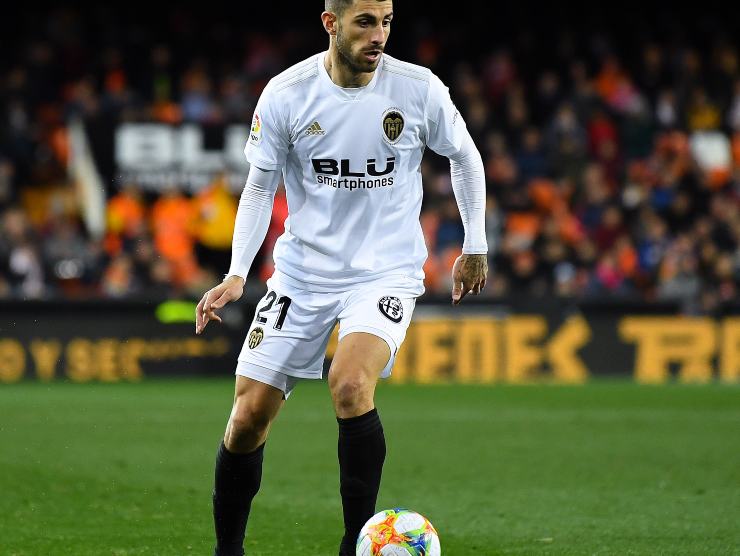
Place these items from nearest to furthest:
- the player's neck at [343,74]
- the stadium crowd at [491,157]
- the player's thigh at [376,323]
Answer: the player's thigh at [376,323] → the player's neck at [343,74] → the stadium crowd at [491,157]

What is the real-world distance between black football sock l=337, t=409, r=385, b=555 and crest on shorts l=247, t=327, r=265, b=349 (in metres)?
0.46

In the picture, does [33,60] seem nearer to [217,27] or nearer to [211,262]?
[217,27]

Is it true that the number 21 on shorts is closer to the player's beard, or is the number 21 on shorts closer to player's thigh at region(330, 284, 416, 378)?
player's thigh at region(330, 284, 416, 378)

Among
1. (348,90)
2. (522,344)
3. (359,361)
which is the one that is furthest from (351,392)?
(522,344)

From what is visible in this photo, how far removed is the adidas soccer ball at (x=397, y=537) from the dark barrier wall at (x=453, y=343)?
10214mm

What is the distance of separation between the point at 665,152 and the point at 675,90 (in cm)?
177

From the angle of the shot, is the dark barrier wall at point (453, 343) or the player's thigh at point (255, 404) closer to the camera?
the player's thigh at point (255, 404)

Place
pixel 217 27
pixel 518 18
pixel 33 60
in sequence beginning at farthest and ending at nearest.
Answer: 1. pixel 518 18
2. pixel 217 27
3. pixel 33 60

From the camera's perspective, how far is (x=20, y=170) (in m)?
18.3

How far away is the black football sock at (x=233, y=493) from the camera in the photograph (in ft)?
17.0

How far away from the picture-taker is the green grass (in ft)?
19.9

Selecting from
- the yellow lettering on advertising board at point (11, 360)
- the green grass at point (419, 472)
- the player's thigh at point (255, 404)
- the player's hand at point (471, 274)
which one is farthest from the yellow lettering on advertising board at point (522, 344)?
the player's thigh at point (255, 404)

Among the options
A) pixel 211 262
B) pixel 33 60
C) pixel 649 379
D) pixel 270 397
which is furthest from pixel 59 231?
pixel 270 397

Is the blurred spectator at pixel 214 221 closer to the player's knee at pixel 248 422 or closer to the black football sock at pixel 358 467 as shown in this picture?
the player's knee at pixel 248 422
